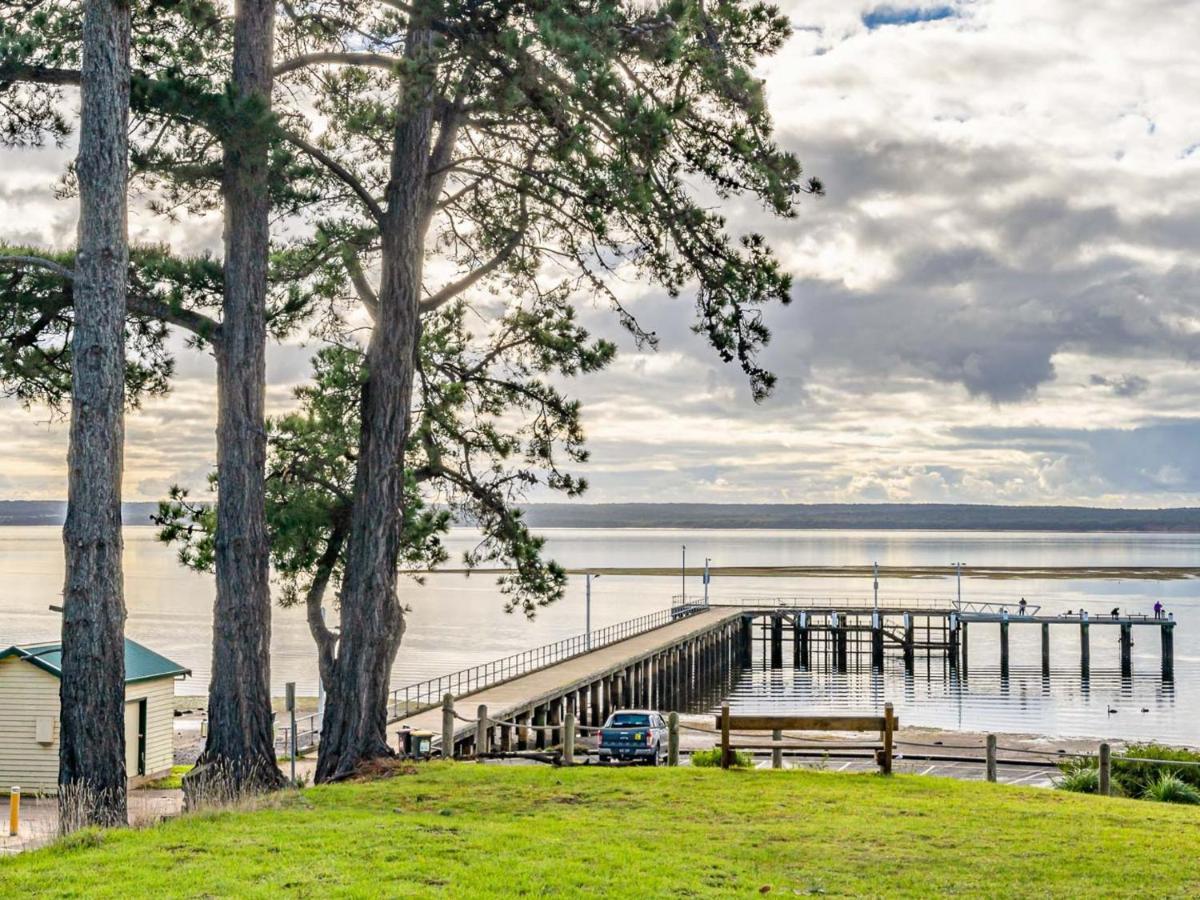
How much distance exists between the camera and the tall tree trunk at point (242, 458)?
1507 cm

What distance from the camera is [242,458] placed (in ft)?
49.6

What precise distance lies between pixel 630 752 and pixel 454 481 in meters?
6.51

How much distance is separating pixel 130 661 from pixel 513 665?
1080 inches

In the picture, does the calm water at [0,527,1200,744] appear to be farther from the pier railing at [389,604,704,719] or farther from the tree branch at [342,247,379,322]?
the tree branch at [342,247,379,322]

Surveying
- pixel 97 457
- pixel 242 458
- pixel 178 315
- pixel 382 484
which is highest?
pixel 178 315

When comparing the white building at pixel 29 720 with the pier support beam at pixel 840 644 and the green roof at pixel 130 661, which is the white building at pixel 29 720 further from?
the pier support beam at pixel 840 644

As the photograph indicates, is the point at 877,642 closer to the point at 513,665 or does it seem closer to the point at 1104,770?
the point at 513,665

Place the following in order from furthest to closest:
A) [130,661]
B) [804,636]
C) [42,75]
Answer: [804,636] < [130,661] < [42,75]

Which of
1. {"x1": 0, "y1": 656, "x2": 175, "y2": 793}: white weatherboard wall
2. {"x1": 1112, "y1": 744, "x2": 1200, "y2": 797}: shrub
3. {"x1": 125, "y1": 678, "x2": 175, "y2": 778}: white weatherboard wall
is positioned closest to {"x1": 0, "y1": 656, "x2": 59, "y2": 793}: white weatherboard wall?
{"x1": 0, "y1": 656, "x2": 175, "y2": 793}: white weatherboard wall

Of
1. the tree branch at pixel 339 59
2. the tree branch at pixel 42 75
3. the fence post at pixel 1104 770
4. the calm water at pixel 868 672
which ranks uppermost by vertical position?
the tree branch at pixel 339 59

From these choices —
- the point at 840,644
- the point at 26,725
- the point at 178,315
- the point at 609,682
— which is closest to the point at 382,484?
the point at 178,315

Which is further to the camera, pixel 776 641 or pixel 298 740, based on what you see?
pixel 776 641

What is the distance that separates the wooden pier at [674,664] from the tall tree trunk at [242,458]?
4985 millimetres

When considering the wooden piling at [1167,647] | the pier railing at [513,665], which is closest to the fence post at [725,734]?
the pier railing at [513,665]
